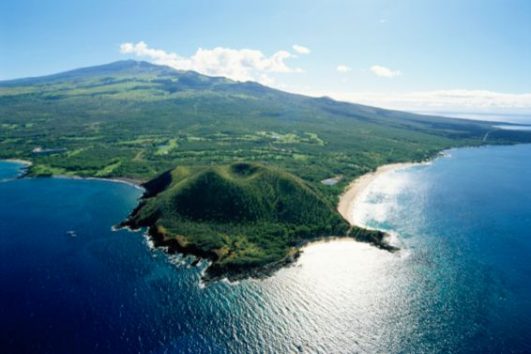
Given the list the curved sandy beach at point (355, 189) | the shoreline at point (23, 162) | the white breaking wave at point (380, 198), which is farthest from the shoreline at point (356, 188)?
the shoreline at point (23, 162)

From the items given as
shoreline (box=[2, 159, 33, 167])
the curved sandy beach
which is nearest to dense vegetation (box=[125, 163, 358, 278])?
the curved sandy beach

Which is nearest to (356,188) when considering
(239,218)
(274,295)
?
(239,218)

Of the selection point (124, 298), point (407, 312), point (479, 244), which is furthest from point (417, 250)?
point (124, 298)

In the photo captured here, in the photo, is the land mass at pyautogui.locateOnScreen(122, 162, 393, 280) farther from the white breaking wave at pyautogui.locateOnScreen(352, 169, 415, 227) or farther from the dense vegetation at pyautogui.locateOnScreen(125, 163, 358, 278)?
the white breaking wave at pyautogui.locateOnScreen(352, 169, 415, 227)

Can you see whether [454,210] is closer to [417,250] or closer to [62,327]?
[417,250]

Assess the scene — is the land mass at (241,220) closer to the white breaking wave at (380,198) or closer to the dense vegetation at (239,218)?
the dense vegetation at (239,218)

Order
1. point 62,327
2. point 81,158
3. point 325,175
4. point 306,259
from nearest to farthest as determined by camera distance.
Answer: point 62,327, point 306,259, point 325,175, point 81,158
